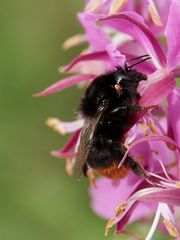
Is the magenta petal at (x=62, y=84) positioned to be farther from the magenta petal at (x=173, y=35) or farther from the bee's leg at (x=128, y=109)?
the magenta petal at (x=173, y=35)

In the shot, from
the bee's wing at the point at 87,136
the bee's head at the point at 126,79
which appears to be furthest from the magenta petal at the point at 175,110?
the bee's wing at the point at 87,136

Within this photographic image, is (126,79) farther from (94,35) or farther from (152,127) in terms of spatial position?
(94,35)

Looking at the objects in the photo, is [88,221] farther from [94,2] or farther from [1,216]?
[94,2]

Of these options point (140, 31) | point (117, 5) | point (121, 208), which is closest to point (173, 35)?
point (140, 31)

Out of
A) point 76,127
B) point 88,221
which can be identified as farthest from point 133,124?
point 88,221

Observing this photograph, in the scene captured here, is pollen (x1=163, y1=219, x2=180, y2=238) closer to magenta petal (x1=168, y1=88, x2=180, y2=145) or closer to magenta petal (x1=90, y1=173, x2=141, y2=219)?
magenta petal (x1=168, y1=88, x2=180, y2=145)

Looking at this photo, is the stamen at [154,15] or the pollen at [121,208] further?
the stamen at [154,15]
